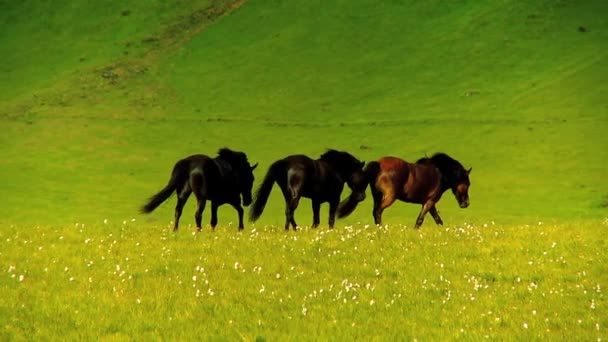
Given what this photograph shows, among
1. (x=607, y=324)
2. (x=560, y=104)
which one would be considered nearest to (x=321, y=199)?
(x=607, y=324)

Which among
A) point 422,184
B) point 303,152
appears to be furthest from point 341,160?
point 303,152

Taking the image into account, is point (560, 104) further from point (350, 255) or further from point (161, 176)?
point (350, 255)

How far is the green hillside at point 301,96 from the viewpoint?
2603 inches

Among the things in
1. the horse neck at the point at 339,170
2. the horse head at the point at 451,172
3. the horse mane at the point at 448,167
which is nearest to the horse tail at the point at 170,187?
the horse neck at the point at 339,170

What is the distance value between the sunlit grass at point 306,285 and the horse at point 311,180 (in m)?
2.68

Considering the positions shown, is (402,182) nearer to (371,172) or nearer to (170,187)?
(371,172)

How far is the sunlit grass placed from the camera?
11.5m

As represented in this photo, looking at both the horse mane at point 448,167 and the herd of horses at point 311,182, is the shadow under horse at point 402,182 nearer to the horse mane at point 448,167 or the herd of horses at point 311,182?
the herd of horses at point 311,182

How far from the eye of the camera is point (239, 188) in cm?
2222

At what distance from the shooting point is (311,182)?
21.7 meters

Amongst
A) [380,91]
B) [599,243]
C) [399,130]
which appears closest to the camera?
[599,243]

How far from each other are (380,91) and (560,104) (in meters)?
20.9

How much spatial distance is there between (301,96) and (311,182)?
7310 cm

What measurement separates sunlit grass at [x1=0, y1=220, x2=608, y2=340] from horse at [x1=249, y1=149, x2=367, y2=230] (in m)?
2.68
